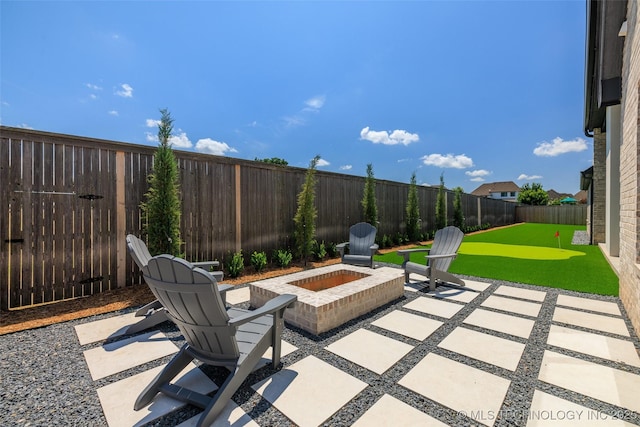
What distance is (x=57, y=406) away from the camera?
1.64 meters

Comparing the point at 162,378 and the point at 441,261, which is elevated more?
the point at 441,261

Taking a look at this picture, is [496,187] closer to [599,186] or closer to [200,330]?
[599,186]

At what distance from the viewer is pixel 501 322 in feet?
9.85

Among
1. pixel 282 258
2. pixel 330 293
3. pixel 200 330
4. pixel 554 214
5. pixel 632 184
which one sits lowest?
pixel 282 258

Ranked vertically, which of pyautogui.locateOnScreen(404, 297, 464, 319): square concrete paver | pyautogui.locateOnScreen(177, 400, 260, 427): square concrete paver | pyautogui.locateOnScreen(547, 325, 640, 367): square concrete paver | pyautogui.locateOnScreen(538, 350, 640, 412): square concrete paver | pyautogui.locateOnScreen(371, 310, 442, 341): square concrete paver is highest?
pyautogui.locateOnScreen(177, 400, 260, 427): square concrete paver

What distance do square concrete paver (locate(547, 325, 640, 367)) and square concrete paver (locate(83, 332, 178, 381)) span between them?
12.6 ft

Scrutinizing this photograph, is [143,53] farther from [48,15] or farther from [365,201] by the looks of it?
[365,201]

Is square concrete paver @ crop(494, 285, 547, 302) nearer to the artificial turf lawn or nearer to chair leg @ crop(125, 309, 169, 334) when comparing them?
the artificial turf lawn

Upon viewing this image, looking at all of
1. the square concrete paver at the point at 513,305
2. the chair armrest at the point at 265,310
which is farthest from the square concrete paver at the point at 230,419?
the square concrete paver at the point at 513,305

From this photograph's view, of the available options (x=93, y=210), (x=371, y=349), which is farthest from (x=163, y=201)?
(x=371, y=349)

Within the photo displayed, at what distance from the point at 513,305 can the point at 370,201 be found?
536 centimetres

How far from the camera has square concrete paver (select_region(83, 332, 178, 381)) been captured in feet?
6.88

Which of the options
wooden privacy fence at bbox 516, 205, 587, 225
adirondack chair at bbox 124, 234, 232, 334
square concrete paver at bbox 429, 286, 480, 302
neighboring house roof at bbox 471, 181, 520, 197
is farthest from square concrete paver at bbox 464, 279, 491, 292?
neighboring house roof at bbox 471, 181, 520, 197

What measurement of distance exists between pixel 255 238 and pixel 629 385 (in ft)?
18.5
